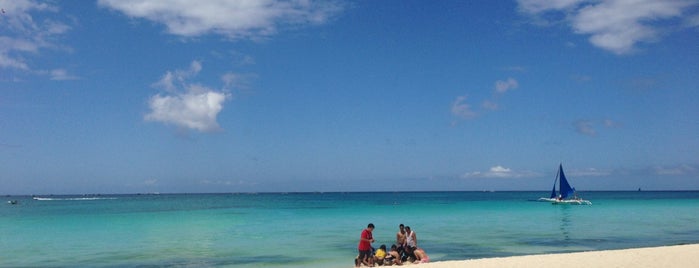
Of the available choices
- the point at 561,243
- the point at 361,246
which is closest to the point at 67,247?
the point at 361,246

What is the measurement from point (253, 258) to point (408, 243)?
21.7 ft

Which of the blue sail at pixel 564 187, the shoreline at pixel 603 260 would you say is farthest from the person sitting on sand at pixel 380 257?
the blue sail at pixel 564 187

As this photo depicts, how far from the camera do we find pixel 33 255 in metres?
22.5

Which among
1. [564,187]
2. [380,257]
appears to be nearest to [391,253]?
[380,257]

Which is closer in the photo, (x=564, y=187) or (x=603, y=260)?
(x=603, y=260)

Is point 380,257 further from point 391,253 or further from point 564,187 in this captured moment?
point 564,187

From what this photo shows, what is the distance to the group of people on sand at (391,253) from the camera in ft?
55.7

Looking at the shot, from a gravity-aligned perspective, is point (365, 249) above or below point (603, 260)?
above

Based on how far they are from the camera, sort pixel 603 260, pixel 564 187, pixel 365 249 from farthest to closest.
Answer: pixel 564 187, pixel 365 249, pixel 603 260

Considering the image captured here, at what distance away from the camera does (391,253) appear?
1708cm

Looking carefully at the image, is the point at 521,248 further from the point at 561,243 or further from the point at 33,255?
the point at 33,255

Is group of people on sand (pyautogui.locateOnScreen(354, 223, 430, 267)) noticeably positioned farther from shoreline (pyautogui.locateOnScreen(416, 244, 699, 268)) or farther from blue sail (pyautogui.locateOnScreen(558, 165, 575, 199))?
blue sail (pyautogui.locateOnScreen(558, 165, 575, 199))

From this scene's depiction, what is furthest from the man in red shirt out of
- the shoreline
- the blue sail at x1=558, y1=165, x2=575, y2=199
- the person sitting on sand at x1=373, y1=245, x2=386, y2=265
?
the blue sail at x1=558, y1=165, x2=575, y2=199

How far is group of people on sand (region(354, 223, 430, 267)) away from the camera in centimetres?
1697
